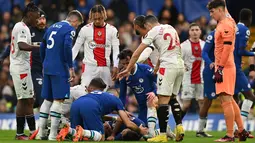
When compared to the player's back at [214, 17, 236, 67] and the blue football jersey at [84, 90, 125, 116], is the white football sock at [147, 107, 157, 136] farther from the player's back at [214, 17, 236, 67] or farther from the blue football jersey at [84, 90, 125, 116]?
the player's back at [214, 17, 236, 67]

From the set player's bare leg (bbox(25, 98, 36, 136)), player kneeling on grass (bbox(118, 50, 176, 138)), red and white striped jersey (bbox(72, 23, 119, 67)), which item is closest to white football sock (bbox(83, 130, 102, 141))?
player kneeling on grass (bbox(118, 50, 176, 138))

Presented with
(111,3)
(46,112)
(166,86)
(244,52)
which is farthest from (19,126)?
(111,3)

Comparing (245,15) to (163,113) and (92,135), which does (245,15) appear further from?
(92,135)

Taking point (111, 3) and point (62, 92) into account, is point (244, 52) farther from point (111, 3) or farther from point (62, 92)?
point (111, 3)

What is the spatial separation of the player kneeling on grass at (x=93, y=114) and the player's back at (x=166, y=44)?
3.90 feet

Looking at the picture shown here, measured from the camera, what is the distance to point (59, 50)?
608 inches

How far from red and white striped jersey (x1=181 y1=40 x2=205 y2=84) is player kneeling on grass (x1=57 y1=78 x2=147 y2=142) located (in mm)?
5062

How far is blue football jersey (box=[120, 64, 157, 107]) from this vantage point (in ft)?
53.9

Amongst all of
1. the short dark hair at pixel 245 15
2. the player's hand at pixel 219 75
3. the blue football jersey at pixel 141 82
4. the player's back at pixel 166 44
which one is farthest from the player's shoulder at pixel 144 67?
the short dark hair at pixel 245 15

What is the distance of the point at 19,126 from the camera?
16.9 meters

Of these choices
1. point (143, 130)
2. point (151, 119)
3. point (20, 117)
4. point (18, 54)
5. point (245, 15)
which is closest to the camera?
point (143, 130)

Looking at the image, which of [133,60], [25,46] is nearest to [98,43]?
[25,46]

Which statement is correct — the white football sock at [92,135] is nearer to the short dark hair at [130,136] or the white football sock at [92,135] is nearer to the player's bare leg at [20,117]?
the short dark hair at [130,136]

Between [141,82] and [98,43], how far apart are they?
1708mm
